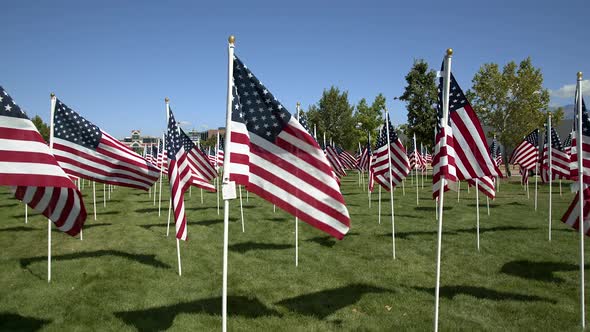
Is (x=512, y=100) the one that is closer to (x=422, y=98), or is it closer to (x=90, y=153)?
(x=422, y=98)

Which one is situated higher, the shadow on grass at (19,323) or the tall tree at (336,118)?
the tall tree at (336,118)

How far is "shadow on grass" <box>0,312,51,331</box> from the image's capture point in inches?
299

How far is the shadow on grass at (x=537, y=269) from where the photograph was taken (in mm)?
10691

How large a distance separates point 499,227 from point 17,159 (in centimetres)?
1722

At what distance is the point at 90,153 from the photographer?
11.8m

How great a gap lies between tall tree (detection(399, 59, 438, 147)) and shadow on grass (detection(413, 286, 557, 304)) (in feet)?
150

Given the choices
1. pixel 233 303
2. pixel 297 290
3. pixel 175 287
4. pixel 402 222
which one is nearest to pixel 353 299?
pixel 297 290

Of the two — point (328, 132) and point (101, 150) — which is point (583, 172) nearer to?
point (101, 150)

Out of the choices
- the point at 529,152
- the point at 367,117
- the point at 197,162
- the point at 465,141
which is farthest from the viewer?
the point at 367,117

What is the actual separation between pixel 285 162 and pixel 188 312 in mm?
4238

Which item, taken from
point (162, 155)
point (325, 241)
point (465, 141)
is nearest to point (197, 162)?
point (162, 155)

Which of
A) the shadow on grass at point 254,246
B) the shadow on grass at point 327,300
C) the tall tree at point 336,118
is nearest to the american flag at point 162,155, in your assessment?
the shadow on grass at point 254,246

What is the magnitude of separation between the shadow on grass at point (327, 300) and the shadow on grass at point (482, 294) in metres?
1.27

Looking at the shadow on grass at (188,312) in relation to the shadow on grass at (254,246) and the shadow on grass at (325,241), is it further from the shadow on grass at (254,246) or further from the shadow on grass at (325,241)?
the shadow on grass at (325,241)
